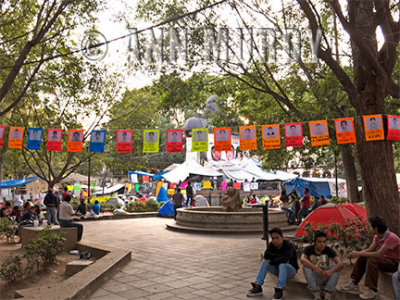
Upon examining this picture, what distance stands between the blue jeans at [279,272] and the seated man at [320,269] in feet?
1.01

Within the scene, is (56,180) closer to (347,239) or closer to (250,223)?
(250,223)

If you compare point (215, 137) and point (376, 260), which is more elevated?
point (215, 137)

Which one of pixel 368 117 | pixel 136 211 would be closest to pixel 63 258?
pixel 368 117

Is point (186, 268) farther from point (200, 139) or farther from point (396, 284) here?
point (200, 139)

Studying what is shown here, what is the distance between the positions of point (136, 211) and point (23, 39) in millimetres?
11652

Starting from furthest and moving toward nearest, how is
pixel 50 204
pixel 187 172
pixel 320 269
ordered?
1. pixel 187 172
2. pixel 50 204
3. pixel 320 269

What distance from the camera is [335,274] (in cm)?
499

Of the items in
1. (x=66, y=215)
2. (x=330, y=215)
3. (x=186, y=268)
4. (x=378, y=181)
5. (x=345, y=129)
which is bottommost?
(x=186, y=268)

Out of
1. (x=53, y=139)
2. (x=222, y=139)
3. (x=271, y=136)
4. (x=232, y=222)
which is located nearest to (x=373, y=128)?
(x=271, y=136)

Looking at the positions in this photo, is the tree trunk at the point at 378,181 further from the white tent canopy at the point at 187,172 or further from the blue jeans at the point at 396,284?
the white tent canopy at the point at 187,172

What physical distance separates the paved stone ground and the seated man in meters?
0.35

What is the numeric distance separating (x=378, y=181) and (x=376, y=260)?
85.1 inches

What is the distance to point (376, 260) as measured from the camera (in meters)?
5.09

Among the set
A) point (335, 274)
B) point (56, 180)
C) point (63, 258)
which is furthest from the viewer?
point (56, 180)
